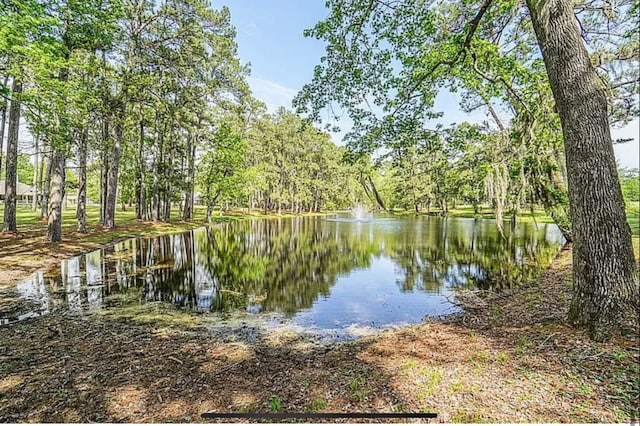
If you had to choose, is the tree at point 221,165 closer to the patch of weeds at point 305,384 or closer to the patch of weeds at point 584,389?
the patch of weeds at point 305,384

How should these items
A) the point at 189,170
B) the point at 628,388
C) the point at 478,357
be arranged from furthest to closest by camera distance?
1. the point at 189,170
2. the point at 478,357
3. the point at 628,388

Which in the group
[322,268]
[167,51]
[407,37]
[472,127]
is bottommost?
[322,268]

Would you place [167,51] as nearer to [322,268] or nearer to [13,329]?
[322,268]

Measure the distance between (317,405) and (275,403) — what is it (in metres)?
0.31

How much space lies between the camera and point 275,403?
2531mm

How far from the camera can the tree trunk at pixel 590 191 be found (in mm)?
3055

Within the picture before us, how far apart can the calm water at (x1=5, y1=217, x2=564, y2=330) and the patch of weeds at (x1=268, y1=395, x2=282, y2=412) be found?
2273mm

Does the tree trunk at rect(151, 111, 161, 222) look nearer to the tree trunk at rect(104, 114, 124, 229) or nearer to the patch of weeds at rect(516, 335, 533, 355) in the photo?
the tree trunk at rect(104, 114, 124, 229)

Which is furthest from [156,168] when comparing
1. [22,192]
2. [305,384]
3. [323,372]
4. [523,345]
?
[22,192]

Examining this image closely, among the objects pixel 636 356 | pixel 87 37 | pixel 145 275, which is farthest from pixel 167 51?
pixel 636 356

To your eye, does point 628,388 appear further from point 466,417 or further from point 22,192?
point 22,192

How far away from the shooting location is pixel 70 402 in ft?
8.63

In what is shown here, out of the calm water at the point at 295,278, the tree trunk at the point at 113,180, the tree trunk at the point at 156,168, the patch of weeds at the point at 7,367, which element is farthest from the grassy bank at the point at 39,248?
the patch of weeds at the point at 7,367

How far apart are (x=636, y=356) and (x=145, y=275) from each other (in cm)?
860
